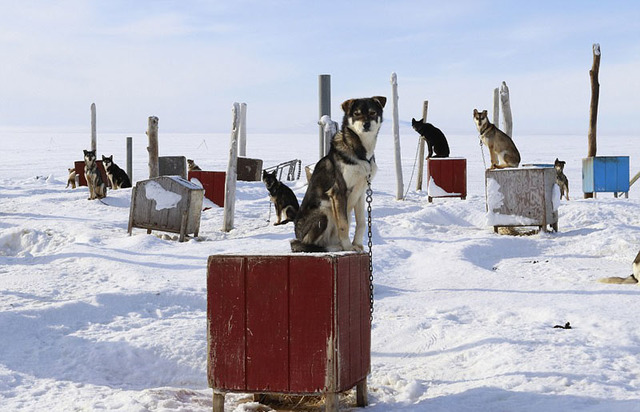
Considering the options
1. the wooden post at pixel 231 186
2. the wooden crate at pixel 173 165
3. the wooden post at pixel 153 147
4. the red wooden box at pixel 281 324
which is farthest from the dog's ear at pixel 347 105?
the wooden crate at pixel 173 165

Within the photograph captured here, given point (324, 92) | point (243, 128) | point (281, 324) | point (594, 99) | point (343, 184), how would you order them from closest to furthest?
point (281, 324)
point (343, 184)
point (324, 92)
point (594, 99)
point (243, 128)

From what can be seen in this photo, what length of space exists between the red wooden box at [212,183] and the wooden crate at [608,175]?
9.53 metres

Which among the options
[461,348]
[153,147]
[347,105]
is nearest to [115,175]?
[153,147]

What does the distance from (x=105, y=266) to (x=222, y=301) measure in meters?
6.06

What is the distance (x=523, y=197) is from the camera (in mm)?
13578

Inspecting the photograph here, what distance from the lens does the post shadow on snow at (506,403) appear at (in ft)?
16.2

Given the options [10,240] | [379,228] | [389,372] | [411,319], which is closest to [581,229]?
[379,228]

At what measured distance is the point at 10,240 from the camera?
535 inches

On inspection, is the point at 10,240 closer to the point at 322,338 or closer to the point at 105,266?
the point at 105,266

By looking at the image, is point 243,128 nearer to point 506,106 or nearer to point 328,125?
point 506,106

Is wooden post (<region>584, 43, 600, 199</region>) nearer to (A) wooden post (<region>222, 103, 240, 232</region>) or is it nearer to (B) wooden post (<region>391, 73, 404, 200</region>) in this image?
(B) wooden post (<region>391, 73, 404, 200</region>)

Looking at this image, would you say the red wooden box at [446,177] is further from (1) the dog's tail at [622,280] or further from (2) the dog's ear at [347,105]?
(2) the dog's ear at [347,105]

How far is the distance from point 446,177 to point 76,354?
41.7 feet

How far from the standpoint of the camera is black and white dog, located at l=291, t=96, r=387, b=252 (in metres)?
6.75
